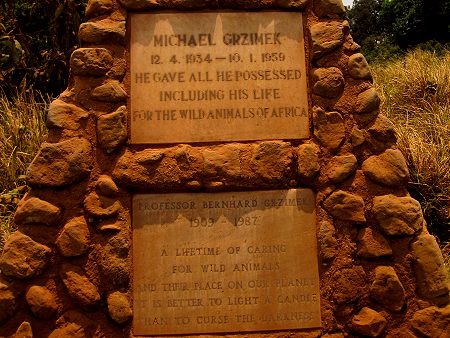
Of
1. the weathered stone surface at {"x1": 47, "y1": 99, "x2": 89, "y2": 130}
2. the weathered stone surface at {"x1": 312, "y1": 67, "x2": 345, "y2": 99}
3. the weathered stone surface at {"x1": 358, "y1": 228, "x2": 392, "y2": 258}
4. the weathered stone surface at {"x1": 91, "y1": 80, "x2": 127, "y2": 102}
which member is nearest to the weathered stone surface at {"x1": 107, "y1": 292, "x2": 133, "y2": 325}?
the weathered stone surface at {"x1": 47, "y1": 99, "x2": 89, "y2": 130}

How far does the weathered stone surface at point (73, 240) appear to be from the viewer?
11.5 ft

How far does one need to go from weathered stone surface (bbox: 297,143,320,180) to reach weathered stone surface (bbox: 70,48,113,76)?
1487 millimetres

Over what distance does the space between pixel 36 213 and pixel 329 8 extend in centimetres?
253

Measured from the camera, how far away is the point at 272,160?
371 cm

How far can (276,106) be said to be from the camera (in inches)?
151

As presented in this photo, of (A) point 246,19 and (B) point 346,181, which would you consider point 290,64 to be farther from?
(B) point 346,181

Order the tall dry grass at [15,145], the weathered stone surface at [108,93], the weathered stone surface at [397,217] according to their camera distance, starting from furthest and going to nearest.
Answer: the tall dry grass at [15,145] → the weathered stone surface at [108,93] → the weathered stone surface at [397,217]

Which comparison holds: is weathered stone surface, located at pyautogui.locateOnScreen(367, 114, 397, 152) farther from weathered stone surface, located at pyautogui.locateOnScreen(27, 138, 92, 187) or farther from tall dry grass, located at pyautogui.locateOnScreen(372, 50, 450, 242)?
weathered stone surface, located at pyautogui.locateOnScreen(27, 138, 92, 187)

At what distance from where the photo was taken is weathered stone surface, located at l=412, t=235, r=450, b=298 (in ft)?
11.6

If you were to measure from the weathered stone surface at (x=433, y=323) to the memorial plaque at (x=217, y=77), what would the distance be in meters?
1.45

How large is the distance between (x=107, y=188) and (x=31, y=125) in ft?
9.52

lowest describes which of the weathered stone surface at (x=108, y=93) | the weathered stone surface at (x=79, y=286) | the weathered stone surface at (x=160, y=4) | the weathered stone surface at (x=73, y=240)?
the weathered stone surface at (x=79, y=286)

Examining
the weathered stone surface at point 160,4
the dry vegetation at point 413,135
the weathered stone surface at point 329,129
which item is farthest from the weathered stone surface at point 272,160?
the dry vegetation at point 413,135

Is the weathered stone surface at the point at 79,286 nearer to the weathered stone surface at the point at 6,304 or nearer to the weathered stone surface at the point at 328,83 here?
the weathered stone surface at the point at 6,304
